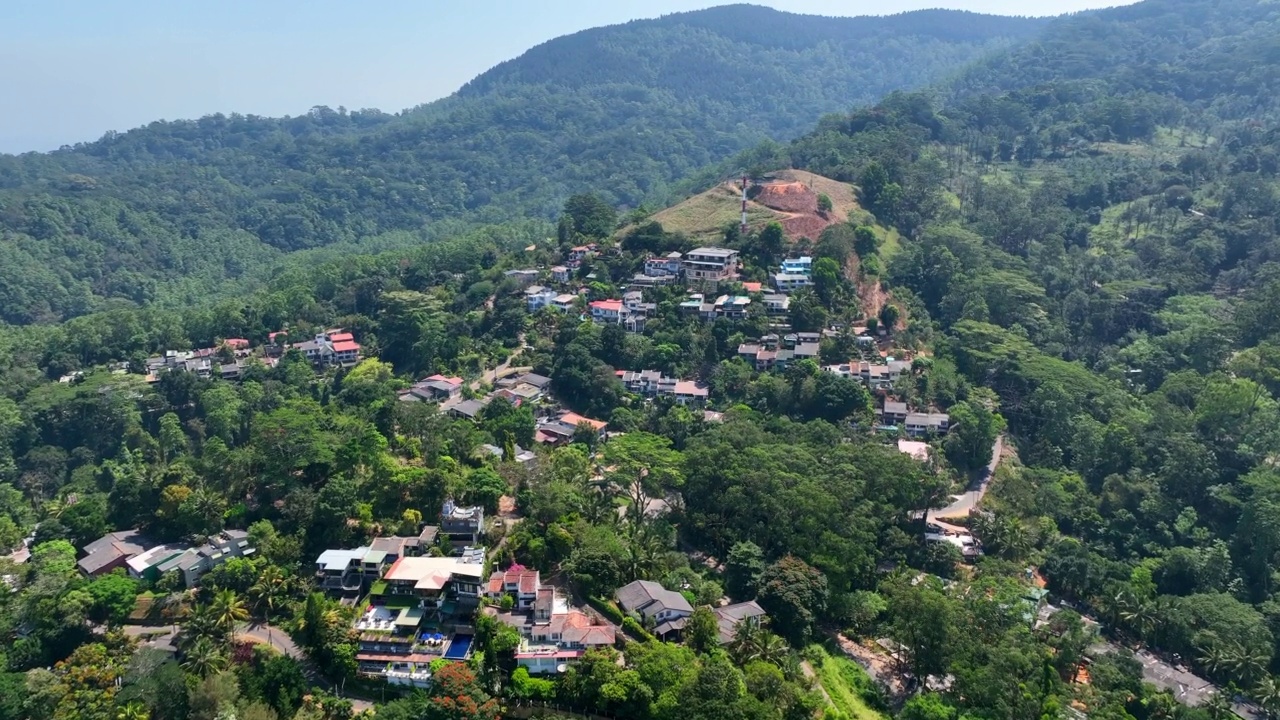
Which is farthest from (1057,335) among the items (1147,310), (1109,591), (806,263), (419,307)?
(419,307)

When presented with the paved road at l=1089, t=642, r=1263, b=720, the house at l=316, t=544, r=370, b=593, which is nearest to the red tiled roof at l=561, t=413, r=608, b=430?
the house at l=316, t=544, r=370, b=593

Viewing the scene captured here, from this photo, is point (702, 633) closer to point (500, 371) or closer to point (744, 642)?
point (744, 642)

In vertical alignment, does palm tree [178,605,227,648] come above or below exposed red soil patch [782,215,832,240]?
below

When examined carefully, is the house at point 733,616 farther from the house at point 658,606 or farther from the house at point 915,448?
the house at point 915,448

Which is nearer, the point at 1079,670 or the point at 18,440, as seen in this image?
the point at 1079,670

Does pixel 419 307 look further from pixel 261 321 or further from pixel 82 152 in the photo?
pixel 82 152

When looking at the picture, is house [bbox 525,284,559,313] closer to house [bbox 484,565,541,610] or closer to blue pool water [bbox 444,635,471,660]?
house [bbox 484,565,541,610]
